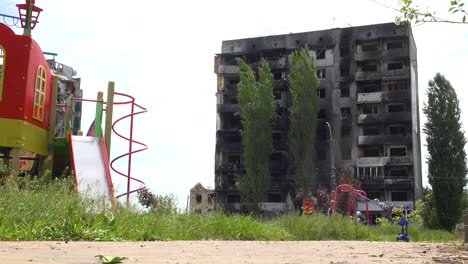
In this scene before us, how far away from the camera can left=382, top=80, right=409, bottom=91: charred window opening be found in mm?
48881

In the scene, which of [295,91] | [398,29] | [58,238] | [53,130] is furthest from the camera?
[398,29]

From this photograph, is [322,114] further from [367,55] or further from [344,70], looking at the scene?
[367,55]

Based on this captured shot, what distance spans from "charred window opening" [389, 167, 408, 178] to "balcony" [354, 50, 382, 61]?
10763mm

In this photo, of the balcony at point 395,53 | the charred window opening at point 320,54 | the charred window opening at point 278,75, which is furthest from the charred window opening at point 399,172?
the charred window opening at point 278,75

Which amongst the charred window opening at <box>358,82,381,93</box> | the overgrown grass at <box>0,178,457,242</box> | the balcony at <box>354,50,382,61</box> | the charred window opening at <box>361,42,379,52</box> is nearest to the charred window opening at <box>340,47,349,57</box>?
the balcony at <box>354,50,382,61</box>

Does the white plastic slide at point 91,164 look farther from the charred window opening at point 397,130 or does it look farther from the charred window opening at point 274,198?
the charred window opening at point 397,130

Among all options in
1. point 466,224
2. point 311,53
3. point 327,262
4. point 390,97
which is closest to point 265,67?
point 311,53

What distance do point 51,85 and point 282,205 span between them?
3773cm

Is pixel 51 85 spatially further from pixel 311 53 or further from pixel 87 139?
pixel 311 53

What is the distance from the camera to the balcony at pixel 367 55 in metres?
49.9

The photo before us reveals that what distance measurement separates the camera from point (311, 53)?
5347 cm

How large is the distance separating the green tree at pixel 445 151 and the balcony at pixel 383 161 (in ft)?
10.6

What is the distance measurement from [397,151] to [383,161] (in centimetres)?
203

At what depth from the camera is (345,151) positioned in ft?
163
